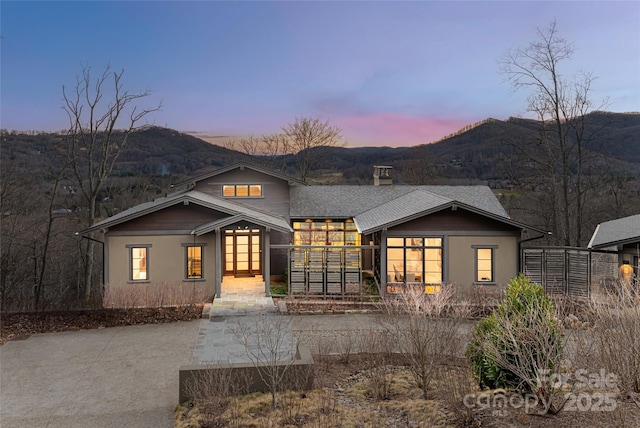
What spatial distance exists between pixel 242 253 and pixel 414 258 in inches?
273

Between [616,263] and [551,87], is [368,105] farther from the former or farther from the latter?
[616,263]

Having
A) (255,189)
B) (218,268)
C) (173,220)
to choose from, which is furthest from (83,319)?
(255,189)

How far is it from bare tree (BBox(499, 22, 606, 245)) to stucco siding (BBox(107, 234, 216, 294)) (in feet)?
53.3

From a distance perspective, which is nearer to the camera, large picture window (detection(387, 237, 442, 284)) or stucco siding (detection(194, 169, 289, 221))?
large picture window (detection(387, 237, 442, 284))

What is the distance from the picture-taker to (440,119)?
48.0 meters

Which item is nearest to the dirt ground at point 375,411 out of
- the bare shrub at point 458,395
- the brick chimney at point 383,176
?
the bare shrub at point 458,395

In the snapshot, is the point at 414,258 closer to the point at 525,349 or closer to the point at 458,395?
the point at 458,395

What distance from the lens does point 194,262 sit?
1528cm

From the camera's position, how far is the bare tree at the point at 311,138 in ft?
118

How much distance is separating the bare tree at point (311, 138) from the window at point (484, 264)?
21479mm

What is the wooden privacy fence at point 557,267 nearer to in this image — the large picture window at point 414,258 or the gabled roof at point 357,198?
the gabled roof at point 357,198

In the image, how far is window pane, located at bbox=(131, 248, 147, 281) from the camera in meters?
15.1

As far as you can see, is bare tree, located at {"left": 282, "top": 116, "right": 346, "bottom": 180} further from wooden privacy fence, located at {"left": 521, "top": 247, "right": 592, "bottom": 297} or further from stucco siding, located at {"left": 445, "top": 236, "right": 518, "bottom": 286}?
wooden privacy fence, located at {"left": 521, "top": 247, "right": 592, "bottom": 297}

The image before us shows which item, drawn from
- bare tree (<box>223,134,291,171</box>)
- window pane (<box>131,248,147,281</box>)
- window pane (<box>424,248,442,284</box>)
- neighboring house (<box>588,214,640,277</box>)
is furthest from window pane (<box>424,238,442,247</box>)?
bare tree (<box>223,134,291,171</box>)
